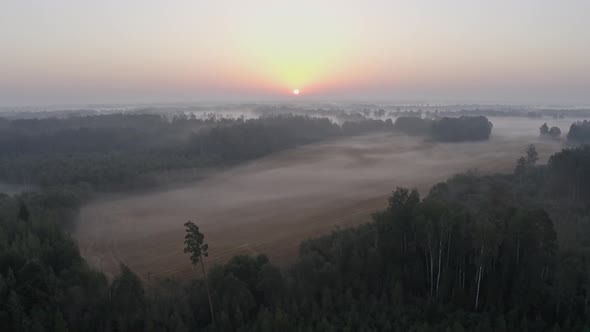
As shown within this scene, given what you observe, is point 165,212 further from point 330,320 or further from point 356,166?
point 356,166

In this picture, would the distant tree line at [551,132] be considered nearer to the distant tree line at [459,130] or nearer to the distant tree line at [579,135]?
the distant tree line at [579,135]

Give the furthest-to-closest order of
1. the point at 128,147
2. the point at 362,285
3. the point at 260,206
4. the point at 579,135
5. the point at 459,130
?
the point at 459,130, the point at 579,135, the point at 128,147, the point at 260,206, the point at 362,285

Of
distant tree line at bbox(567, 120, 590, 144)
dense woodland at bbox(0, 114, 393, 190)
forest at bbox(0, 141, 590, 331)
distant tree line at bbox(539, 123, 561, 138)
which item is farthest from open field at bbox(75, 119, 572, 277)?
distant tree line at bbox(539, 123, 561, 138)

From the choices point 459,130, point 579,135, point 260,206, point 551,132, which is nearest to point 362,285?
point 260,206

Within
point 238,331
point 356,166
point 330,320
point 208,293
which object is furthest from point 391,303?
point 356,166

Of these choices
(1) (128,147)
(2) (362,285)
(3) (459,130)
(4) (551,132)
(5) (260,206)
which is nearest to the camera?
(2) (362,285)

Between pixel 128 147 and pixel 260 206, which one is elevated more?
pixel 128 147

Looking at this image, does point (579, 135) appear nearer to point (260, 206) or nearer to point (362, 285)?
point (260, 206)

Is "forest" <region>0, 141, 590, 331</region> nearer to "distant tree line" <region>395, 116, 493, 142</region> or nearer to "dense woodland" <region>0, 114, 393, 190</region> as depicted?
"dense woodland" <region>0, 114, 393, 190</region>
